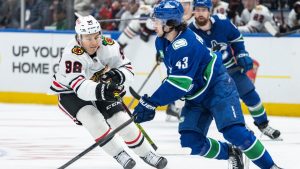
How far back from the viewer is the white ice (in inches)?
270

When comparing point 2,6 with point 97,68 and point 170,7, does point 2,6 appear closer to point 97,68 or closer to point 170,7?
point 97,68

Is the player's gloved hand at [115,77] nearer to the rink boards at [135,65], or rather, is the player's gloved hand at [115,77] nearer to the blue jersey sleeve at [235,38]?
the blue jersey sleeve at [235,38]

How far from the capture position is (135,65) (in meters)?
11.2

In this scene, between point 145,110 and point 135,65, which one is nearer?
point 145,110

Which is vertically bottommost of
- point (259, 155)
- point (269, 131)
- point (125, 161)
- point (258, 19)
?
point (269, 131)

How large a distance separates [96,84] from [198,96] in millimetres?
714

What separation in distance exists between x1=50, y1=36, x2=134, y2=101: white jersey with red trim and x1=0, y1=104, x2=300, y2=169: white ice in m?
0.70

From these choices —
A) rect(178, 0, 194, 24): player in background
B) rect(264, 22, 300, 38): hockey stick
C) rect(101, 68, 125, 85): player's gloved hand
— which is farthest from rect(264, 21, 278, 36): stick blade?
rect(101, 68, 125, 85): player's gloved hand

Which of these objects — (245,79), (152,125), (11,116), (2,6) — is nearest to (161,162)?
(245,79)

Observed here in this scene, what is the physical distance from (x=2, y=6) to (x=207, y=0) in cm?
514

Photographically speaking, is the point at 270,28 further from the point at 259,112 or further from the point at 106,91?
the point at 106,91

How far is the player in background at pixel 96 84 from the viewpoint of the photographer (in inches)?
244

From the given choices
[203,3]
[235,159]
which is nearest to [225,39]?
[203,3]

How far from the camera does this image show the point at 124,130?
20.6ft
